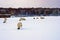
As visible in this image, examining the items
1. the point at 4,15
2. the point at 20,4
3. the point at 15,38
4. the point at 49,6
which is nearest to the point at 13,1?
the point at 20,4

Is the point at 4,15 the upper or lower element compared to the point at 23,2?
lower

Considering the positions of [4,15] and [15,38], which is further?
[4,15]

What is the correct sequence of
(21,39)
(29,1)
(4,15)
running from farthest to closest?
1. (29,1)
2. (4,15)
3. (21,39)

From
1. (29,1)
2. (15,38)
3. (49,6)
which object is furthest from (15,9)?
(15,38)

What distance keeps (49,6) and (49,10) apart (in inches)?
3.0

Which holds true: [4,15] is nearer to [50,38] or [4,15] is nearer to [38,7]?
[38,7]

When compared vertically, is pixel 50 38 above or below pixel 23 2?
below

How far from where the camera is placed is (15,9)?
2.70m

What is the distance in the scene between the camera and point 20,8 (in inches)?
107

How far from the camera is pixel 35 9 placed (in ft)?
9.09

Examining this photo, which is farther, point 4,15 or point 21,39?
point 4,15

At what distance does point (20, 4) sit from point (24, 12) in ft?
0.54

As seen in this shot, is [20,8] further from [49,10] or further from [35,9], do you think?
[49,10]

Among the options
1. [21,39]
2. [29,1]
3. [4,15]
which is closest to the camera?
[21,39]
